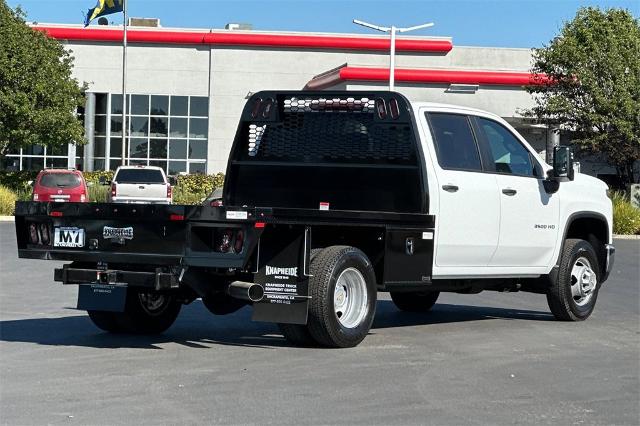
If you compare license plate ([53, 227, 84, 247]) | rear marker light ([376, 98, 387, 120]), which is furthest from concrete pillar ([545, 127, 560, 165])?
license plate ([53, 227, 84, 247])

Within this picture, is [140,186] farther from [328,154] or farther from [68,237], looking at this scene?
[68,237]

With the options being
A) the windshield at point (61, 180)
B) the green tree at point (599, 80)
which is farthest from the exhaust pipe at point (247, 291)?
the green tree at point (599, 80)

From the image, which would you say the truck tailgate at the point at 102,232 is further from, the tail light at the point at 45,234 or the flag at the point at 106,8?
the flag at the point at 106,8

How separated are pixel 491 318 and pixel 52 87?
116 feet

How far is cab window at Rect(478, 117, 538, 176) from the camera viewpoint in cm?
1188

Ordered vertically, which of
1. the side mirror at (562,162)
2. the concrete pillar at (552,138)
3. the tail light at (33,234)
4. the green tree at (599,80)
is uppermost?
the green tree at (599,80)

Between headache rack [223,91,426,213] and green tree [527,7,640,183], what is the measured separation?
32.6 m

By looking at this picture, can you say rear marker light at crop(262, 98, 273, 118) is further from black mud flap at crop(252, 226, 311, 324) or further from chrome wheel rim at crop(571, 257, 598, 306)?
chrome wheel rim at crop(571, 257, 598, 306)

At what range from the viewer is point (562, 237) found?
12.6 metres

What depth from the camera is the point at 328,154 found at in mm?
11406

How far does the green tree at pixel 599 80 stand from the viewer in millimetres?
42875

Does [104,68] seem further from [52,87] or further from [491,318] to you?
[491,318]

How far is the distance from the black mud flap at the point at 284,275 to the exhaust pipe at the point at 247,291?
0.07m

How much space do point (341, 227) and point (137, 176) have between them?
26773mm
